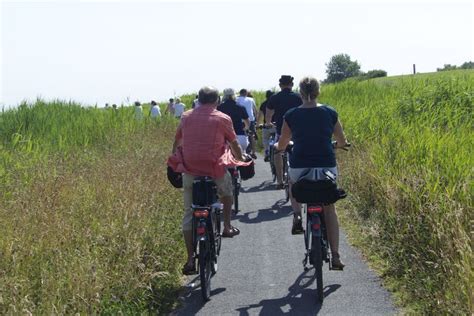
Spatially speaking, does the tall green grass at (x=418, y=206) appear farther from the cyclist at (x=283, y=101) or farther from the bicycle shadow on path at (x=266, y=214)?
the cyclist at (x=283, y=101)

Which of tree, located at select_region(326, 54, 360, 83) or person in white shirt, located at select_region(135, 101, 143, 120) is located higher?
tree, located at select_region(326, 54, 360, 83)

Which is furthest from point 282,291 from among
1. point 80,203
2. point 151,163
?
point 151,163

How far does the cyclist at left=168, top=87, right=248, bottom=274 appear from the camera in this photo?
7.15m

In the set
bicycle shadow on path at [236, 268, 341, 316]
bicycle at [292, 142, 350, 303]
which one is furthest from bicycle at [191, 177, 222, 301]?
bicycle at [292, 142, 350, 303]

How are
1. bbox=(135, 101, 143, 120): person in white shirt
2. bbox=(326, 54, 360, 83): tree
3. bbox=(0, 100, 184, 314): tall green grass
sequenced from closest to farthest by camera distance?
bbox=(0, 100, 184, 314): tall green grass → bbox=(135, 101, 143, 120): person in white shirt → bbox=(326, 54, 360, 83): tree

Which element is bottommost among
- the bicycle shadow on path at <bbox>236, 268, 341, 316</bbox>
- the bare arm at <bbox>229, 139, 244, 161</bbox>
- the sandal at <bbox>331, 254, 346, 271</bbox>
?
the bicycle shadow on path at <bbox>236, 268, 341, 316</bbox>

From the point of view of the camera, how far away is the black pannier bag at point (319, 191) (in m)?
6.72

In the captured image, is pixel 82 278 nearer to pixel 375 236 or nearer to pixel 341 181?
pixel 375 236

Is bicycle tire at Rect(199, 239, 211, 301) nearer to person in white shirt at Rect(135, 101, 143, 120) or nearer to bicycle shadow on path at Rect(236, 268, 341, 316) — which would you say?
bicycle shadow on path at Rect(236, 268, 341, 316)

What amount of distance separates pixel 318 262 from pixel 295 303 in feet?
1.63

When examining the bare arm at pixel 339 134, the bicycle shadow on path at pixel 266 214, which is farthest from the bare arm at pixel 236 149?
the bicycle shadow on path at pixel 266 214

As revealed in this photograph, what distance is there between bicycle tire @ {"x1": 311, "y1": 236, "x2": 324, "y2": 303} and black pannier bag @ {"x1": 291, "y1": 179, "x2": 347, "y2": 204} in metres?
0.40

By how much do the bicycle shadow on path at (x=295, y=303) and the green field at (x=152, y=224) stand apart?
2.60 ft

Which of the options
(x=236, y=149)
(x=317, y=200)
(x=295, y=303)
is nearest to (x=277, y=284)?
(x=295, y=303)
